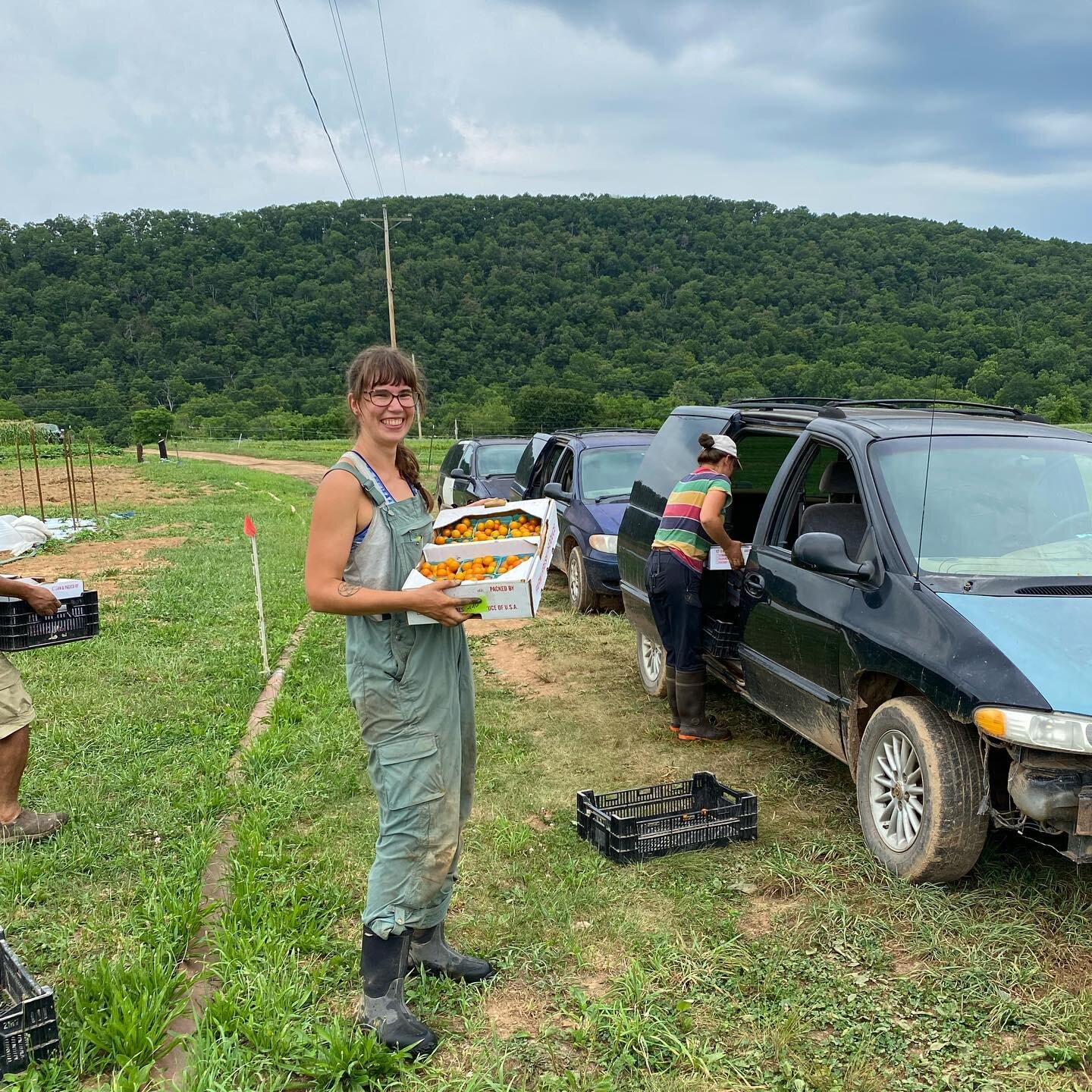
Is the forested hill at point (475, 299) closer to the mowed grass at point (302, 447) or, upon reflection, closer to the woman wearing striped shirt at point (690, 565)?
the mowed grass at point (302, 447)

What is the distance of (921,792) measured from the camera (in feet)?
12.5

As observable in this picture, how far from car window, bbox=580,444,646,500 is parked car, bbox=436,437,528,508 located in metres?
2.79

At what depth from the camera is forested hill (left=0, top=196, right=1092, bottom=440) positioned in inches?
1825

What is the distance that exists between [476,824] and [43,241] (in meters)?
79.9

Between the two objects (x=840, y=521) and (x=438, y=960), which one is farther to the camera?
(x=840, y=521)

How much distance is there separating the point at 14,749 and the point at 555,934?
8.97 feet

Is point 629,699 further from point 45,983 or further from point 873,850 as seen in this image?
point 45,983

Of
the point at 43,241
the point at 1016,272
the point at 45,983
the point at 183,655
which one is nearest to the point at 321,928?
the point at 45,983

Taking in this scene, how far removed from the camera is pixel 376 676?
2957 mm

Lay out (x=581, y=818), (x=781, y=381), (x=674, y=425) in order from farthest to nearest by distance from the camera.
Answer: (x=781, y=381), (x=674, y=425), (x=581, y=818)

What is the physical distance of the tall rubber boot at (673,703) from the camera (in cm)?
610

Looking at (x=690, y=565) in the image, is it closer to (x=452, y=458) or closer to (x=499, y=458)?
(x=499, y=458)

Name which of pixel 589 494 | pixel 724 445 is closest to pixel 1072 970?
pixel 724 445

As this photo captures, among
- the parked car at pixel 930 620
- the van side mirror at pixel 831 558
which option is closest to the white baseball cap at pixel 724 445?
the parked car at pixel 930 620
